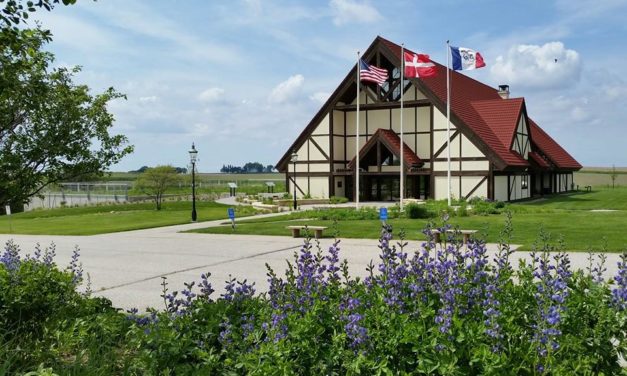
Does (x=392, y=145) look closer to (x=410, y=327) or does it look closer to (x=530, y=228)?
(x=530, y=228)

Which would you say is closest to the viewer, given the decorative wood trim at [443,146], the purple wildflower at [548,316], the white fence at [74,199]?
the purple wildflower at [548,316]

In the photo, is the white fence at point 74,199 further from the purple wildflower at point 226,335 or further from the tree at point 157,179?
the purple wildflower at point 226,335

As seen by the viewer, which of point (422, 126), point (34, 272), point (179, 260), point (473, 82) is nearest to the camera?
point (34, 272)

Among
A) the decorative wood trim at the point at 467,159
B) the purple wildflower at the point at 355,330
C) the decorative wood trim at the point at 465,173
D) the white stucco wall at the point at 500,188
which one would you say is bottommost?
the purple wildflower at the point at 355,330

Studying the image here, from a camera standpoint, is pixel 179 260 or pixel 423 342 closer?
pixel 423 342

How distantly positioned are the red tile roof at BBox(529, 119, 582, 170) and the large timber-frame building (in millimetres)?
921

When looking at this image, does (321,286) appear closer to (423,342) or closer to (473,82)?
(423,342)

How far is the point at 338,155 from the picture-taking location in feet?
136

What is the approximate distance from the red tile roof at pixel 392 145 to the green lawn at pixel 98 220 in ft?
32.2

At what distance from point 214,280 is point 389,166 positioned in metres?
28.9

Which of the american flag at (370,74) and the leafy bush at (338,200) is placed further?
the leafy bush at (338,200)

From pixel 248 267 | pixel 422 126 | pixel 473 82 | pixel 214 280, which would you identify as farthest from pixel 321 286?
pixel 473 82

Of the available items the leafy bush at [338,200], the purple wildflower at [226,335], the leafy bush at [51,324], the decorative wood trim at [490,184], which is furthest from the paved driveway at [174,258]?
the decorative wood trim at [490,184]

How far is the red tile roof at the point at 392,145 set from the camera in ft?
120
